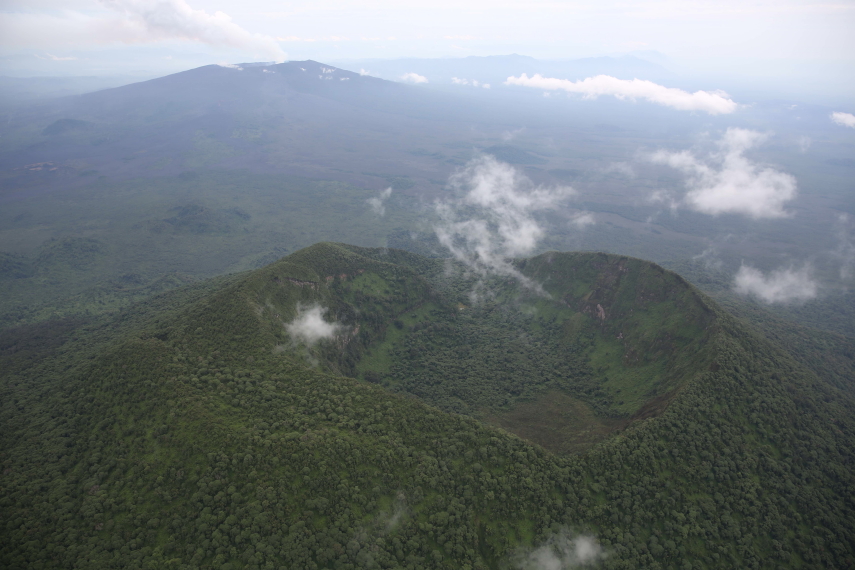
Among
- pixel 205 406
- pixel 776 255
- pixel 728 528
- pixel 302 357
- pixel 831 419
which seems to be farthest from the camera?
pixel 776 255

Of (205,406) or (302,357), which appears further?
(302,357)

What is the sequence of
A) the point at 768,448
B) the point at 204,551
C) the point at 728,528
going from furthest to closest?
the point at 768,448 < the point at 728,528 < the point at 204,551

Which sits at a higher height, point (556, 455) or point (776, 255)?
point (556, 455)

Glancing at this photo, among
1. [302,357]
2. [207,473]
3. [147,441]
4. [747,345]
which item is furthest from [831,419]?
[147,441]

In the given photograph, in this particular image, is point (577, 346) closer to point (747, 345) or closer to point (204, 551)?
point (747, 345)

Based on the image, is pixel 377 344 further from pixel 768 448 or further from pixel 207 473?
pixel 768 448

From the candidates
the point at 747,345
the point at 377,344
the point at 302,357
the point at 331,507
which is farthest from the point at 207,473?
the point at 747,345

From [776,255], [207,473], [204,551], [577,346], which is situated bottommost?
[776,255]
